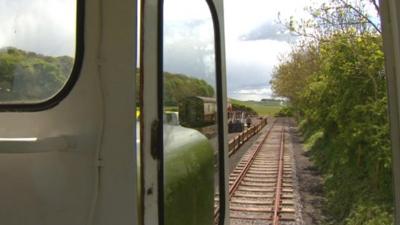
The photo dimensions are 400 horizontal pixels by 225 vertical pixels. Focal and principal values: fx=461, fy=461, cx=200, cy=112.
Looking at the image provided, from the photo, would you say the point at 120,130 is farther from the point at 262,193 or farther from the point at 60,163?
the point at 262,193

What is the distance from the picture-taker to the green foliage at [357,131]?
10.2 m

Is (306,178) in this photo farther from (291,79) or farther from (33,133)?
(291,79)

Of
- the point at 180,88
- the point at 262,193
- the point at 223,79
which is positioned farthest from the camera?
the point at 262,193

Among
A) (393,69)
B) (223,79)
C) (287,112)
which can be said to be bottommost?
(393,69)

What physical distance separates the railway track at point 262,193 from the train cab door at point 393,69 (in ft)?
25.2

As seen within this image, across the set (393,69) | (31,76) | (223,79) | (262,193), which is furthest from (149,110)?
(262,193)

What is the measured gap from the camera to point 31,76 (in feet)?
5.17

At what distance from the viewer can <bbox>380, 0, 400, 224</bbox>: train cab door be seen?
1.44 metres

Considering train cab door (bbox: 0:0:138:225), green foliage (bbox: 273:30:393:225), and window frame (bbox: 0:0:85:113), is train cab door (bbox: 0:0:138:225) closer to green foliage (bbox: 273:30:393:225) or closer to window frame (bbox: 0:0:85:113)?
window frame (bbox: 0:0:85:113)

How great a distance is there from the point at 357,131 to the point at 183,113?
10.8 meters

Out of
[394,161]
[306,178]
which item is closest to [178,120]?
[394,161]

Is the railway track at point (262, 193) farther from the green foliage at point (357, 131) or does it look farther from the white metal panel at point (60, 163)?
the white metal panel at point (60, 163)

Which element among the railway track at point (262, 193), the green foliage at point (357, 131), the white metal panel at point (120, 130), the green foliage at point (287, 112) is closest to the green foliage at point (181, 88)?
the white metal panel at point (120, 130)

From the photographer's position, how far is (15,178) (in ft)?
Result: 4.96
